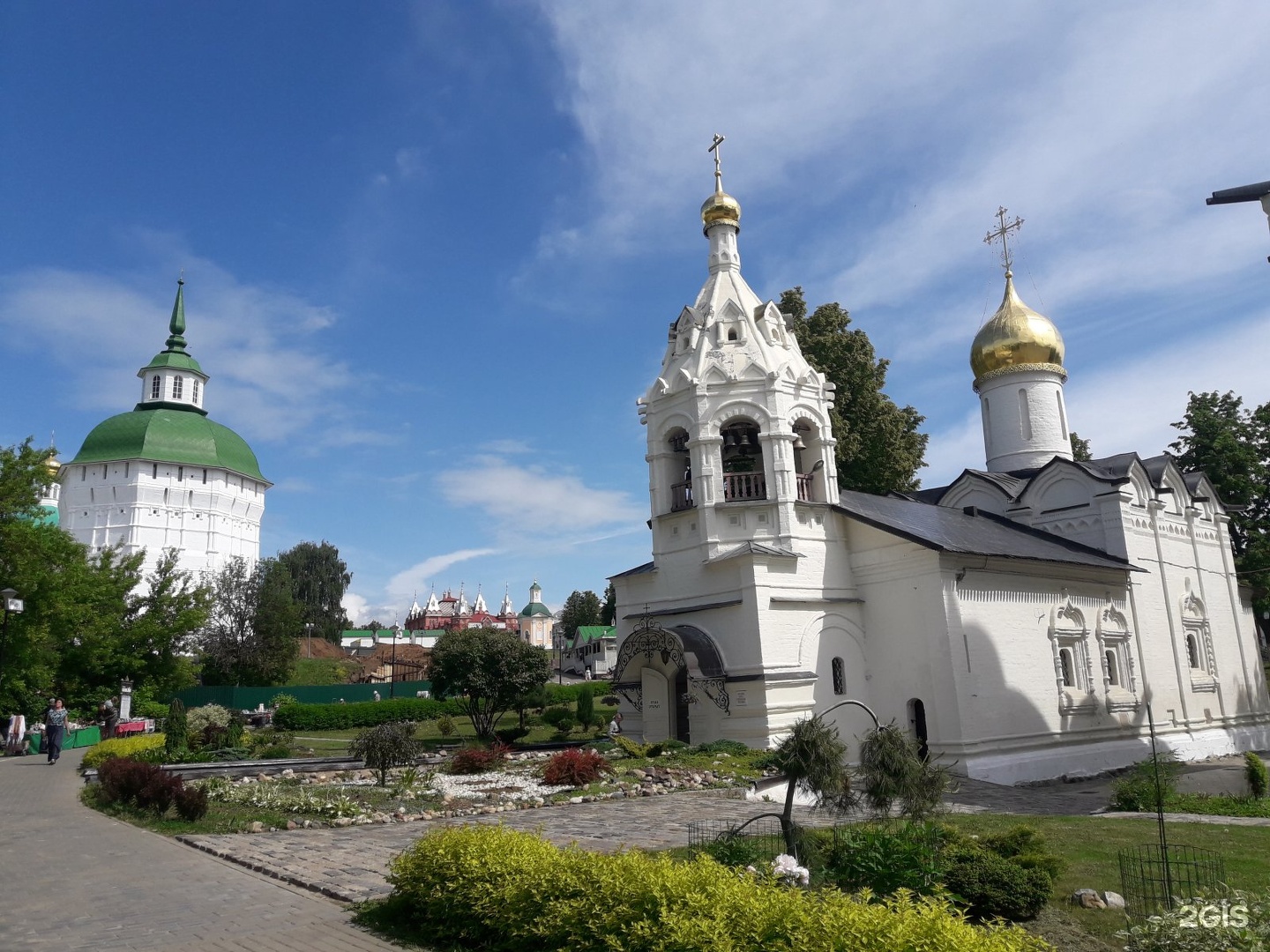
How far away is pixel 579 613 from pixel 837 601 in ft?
236

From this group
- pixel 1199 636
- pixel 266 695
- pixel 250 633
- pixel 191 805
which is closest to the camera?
pixel 191 805

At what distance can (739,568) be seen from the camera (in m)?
20.8

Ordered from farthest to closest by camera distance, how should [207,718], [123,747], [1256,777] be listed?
[207,718] → [123,747] → [1256,777]

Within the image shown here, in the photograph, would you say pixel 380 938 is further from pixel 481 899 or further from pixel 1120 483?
pixel 1120 483

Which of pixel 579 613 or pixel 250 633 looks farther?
pixel 579 613

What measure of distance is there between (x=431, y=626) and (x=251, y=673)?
204ft

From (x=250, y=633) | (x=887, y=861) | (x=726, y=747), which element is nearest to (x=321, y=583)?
(x=250, y=633)

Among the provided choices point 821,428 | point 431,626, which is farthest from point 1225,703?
point 431,626

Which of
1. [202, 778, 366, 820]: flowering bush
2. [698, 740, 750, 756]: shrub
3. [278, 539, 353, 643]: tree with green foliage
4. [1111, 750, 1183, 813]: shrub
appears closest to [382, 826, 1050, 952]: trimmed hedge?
[202, 778, 366, 820]: flowering bush

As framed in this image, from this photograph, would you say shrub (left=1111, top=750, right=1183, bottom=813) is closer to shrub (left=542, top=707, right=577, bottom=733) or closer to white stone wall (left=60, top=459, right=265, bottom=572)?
shrub (left=542, top=707, right=577, bottom=733)

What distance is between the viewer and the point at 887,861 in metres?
7.73

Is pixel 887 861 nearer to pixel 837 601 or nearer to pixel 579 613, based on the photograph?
pixel 837 601

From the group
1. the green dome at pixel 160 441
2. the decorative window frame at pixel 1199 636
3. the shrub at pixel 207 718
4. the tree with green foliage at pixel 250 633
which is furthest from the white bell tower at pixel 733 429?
the green dome at pixel 160 441

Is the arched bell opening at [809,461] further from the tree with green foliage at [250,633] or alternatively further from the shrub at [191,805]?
the tree with green foliage at [250,633]
